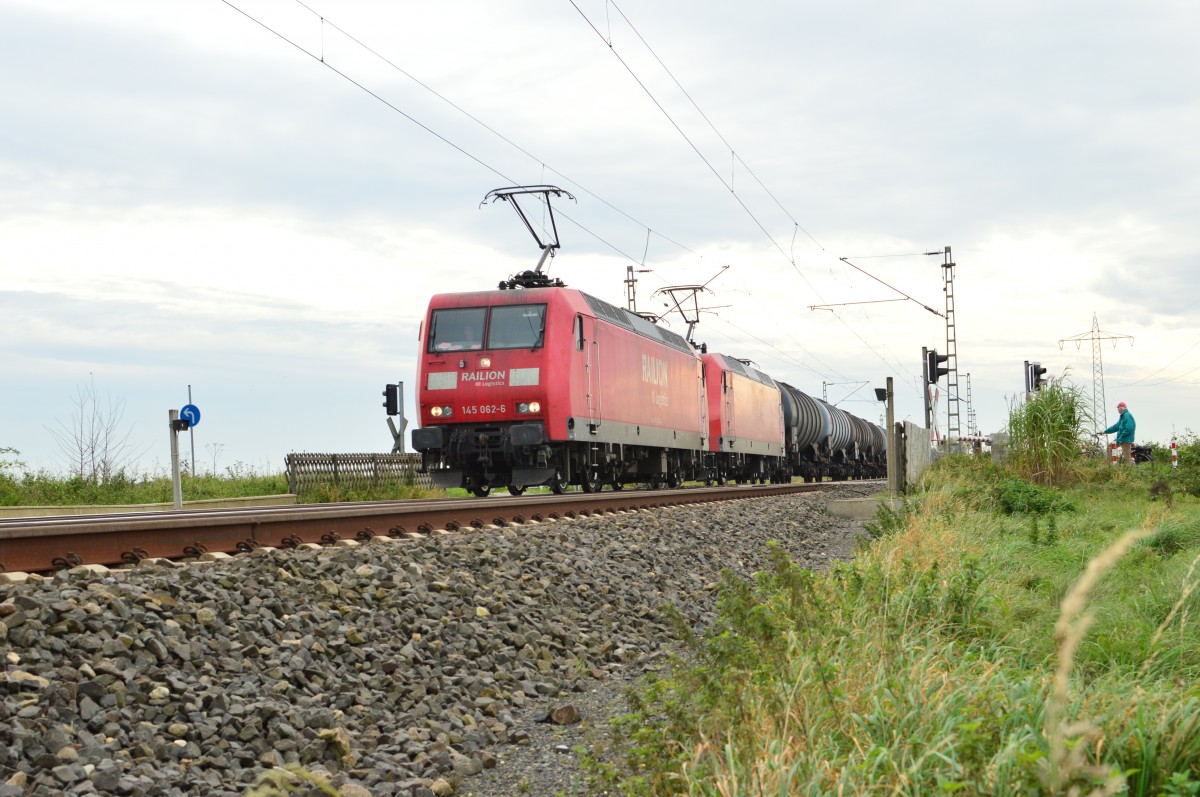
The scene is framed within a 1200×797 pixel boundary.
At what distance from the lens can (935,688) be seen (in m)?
4.04

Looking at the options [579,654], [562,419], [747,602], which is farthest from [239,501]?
[747,602]

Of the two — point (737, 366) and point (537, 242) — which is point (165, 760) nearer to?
point (537, 242)

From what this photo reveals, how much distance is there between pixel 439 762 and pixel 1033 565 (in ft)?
20.4

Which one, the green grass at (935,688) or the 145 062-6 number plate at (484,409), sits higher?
the 145 062-6 number plate at (484,409)

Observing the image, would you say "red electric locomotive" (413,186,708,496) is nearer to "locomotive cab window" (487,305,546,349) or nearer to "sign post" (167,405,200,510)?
"locomotive cab window" (487,305,546,349)

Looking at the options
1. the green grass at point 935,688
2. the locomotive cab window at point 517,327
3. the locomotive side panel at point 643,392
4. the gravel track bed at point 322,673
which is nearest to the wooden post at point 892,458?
the locomotive side panel at point 643,392

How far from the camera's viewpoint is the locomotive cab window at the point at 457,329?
16438 millimetres

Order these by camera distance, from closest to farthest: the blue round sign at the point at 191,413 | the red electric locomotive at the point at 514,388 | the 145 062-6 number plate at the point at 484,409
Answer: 1. the red electric locomotive at the point at 514,388
2. the 145 062-6 number plate at the point at 484,409
3. the blue round sign at the point at 191,413

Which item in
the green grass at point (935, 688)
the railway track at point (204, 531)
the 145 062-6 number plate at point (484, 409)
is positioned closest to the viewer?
the green grass at point (935, 688)

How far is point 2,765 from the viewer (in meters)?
3.78

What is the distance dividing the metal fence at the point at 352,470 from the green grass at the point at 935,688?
586 inches

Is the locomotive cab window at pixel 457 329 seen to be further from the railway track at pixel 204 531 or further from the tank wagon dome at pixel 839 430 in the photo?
the tank wagon dome at pixel 839 430

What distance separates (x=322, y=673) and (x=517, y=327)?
11308mm

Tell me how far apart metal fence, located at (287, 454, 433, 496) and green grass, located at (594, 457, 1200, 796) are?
48.8ft
